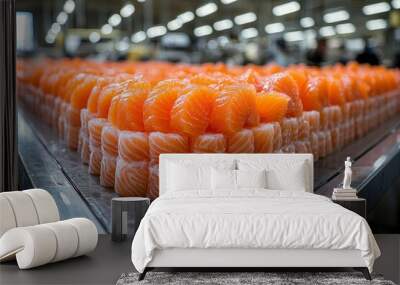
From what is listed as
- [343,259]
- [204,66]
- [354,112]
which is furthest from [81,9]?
[343,259]

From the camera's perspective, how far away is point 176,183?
→ 16.3ft

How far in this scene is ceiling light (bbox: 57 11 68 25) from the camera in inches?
222

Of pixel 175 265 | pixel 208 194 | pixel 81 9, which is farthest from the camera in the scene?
pixel 81 9

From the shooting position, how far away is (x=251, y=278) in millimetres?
4164

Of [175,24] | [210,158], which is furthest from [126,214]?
[175,24]

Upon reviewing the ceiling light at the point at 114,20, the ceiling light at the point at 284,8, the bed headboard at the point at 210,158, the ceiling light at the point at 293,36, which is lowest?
the bed headboard at the point at 210,158

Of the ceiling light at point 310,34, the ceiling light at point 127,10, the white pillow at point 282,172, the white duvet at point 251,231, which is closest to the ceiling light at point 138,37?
the ceiling light at point 127,10

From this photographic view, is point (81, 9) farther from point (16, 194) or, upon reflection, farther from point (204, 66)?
point (16, 194)

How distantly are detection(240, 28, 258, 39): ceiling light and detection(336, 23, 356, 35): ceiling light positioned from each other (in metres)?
0.66

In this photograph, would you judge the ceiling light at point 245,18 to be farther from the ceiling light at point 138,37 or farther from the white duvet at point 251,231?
the white duvet at point 251,231

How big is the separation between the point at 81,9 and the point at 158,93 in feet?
3.42

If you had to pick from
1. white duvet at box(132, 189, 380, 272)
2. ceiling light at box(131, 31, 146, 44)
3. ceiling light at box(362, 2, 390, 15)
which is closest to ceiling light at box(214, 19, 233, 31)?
ceiling light at box(131, 31, 146, 44)

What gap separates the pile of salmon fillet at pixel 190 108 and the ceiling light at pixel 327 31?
28cm

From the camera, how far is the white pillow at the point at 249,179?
4.93 meters
